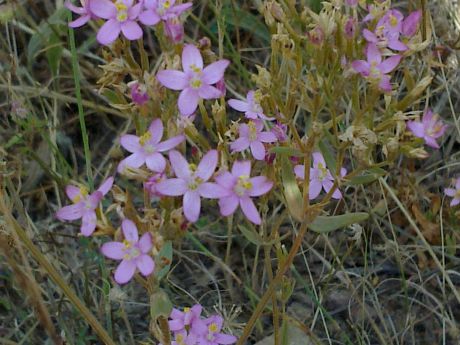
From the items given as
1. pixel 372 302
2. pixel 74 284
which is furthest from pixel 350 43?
pixel 74 284

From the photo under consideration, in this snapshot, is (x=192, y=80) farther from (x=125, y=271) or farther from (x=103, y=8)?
(x=125, y=271)

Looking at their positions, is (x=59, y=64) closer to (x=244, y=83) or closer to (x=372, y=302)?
(x=244, y=83)

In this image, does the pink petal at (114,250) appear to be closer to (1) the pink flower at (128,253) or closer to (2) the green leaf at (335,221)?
(1) the pink flower at (128,253)

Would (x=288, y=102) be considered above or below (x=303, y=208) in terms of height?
above

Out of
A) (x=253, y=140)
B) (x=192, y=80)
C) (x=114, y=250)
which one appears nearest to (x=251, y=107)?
(x=253, y=140)

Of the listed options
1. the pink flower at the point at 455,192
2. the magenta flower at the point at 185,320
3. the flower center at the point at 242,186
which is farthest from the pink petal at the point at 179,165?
the pink flower at the point at 455,192

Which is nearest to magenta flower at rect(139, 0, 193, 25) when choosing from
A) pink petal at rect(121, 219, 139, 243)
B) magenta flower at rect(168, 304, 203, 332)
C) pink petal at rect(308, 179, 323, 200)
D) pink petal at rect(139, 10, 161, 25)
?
pink petal at rect(139, 10, 161, 25)
